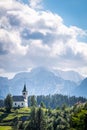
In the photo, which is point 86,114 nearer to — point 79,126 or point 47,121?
point 79,126

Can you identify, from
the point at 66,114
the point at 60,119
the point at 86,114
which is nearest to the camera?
the point at 86,114

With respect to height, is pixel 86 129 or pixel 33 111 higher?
pixel 33 111

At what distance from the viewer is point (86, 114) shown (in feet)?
171

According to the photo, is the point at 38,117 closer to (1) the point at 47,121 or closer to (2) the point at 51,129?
(1) the point at 47,121

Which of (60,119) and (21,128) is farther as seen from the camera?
(21,128)

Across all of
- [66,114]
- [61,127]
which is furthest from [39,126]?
[61,127]

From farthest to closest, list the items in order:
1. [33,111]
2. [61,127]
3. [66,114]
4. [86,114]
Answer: [33,111], [66,114], [61,127], [86,114]

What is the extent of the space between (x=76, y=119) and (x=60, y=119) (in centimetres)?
8288

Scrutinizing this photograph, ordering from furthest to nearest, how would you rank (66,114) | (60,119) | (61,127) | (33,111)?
(33,111), (66,114), (60,119), (61,127)

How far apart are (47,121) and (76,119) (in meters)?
100

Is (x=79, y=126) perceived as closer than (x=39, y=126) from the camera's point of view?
Yes

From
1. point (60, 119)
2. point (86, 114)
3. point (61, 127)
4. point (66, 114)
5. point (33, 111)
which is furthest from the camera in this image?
point (33, 111)

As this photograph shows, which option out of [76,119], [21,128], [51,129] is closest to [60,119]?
[51,129]

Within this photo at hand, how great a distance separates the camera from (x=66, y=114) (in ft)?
489
